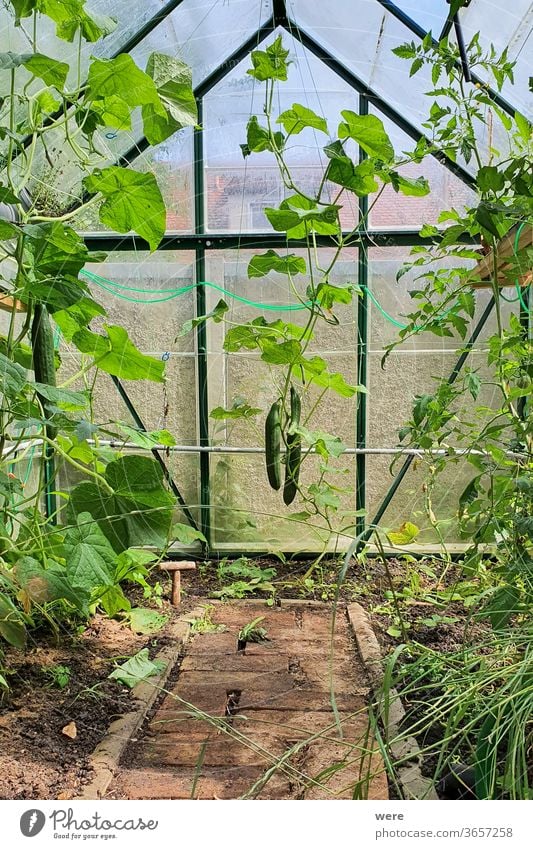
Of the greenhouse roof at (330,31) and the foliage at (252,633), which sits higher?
the greenhouse roof at (330,31)

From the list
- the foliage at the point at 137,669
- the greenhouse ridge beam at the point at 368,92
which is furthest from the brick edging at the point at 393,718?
the greenhouse ridge beam at the point at 368,92

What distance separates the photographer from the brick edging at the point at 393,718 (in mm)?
887

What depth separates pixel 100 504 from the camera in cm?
145

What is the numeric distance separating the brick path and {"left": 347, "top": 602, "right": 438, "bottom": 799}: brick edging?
0.03 meters

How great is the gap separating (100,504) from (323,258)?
1260 millimetres

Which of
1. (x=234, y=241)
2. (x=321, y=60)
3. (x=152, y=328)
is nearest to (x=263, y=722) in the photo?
(x=152, y=328)

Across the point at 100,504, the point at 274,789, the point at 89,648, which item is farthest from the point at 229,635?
the point at 274,789

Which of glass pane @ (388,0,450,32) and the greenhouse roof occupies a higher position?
glass pane @ (388,0,450,32)

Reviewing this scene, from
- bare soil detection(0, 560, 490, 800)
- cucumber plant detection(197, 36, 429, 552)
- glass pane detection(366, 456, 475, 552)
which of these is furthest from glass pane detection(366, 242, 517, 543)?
bare soil detection(0, 560, 490, 800)

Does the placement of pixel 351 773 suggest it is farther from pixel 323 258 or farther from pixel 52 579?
pixel 323 258

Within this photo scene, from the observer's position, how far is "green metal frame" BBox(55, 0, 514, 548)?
1919 mm

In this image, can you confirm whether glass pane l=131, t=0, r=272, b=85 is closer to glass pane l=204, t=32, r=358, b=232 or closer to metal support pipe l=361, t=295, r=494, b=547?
glass pane l=204, t=32, r=358, b=232

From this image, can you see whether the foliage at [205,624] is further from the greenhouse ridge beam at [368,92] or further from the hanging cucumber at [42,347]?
the greenhouse ridge beam at [368,92]

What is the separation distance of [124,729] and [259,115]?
151 cm
